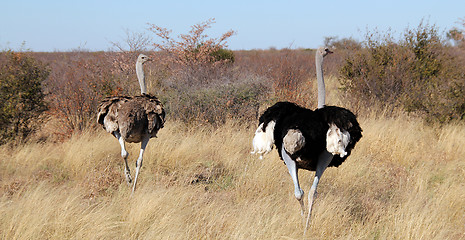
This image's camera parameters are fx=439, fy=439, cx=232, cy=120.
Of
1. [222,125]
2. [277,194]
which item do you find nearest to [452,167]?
[277,194]

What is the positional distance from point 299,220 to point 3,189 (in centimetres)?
316

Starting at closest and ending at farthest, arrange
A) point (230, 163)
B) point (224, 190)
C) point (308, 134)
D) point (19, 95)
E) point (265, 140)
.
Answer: point (308, 134), point (265, 140), point (224, 190), point (230, 163), point (19, 95)

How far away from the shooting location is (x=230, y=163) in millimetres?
5438

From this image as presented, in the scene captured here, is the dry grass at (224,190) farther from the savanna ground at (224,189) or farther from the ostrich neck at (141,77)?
the ostrich neck at (141,77)

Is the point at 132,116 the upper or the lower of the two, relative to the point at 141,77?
lower

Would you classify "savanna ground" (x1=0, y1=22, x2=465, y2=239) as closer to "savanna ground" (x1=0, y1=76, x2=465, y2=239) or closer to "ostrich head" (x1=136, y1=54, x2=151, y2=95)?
"savanna ground" (x1=0, y1=76, x2=465, y2=239)

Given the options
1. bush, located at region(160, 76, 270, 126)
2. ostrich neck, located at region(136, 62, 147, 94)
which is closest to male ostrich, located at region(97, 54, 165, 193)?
ostrich neck, located at region(136, 62, 147, 94)

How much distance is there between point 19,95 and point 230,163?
11.3ft

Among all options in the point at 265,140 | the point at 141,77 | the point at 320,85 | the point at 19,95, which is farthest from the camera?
the point at 19,95

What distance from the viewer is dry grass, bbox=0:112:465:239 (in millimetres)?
3436

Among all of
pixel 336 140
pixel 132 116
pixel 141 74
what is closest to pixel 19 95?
pixel 141 74

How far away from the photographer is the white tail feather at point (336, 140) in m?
3.10

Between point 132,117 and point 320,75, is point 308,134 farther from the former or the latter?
point 132,117

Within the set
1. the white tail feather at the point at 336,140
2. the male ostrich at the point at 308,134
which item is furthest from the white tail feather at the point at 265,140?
the white tail feather at the point at 336,140
